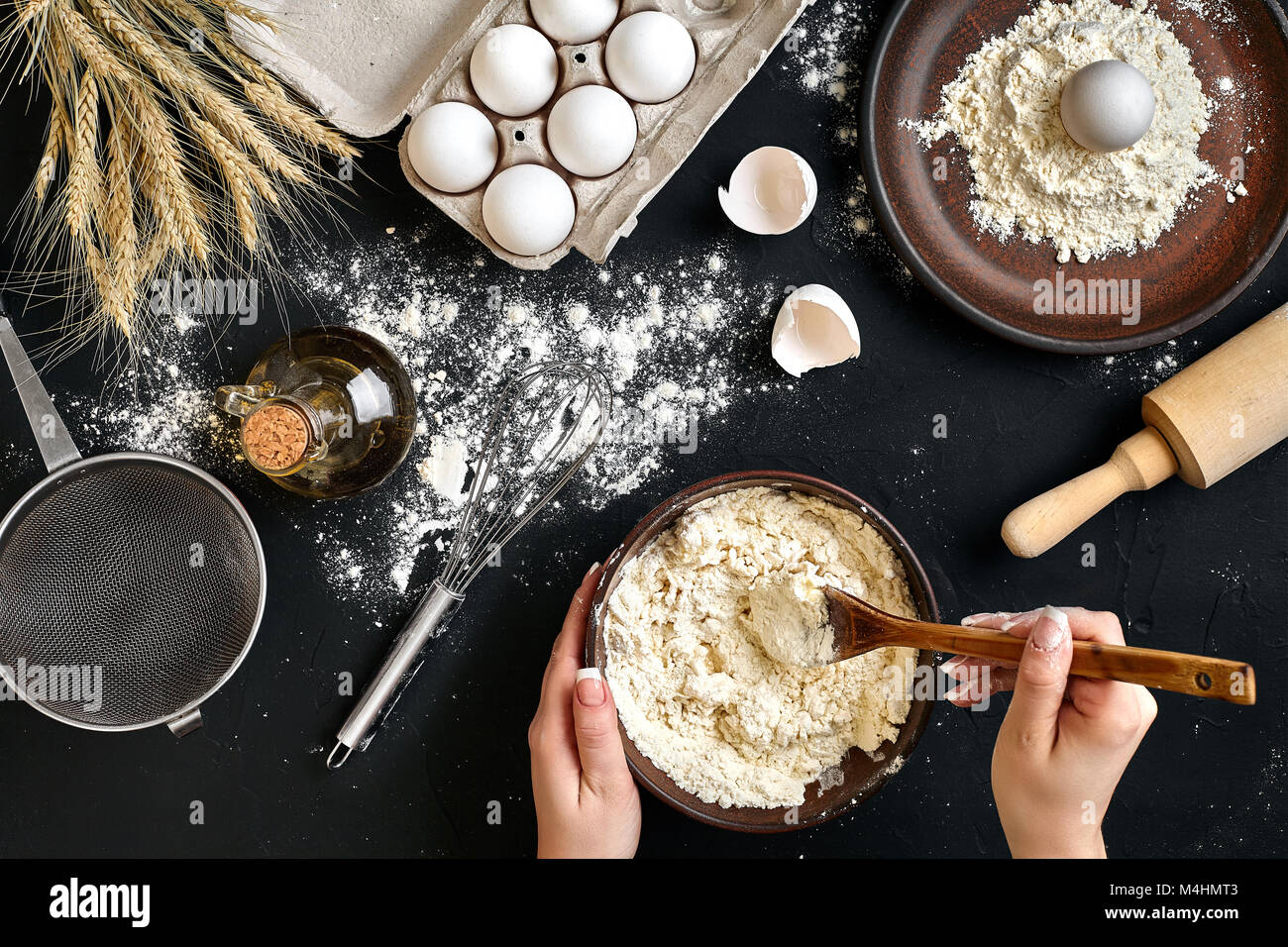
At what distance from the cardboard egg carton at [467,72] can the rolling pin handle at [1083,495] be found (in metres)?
0.66

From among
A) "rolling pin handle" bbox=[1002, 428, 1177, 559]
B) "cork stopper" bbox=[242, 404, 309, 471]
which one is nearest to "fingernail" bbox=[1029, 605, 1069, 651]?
"rolling pin handle" bbox=[1002, 428, 1177, 559]

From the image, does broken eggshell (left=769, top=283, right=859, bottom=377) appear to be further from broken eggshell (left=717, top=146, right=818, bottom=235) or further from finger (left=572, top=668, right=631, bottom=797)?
finger (left=572, top=668, right=631, bottom=797)

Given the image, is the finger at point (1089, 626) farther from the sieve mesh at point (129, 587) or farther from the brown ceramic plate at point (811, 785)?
the sieve mesh at point (129, 587)

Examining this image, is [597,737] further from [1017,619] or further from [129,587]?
[129,587]

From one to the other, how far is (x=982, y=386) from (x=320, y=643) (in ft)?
3.30

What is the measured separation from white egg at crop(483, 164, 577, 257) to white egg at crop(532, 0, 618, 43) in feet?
0.55

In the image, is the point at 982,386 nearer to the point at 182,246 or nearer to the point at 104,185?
the point at 182,246

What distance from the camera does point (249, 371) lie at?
1.27 m

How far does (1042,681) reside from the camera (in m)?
0.91

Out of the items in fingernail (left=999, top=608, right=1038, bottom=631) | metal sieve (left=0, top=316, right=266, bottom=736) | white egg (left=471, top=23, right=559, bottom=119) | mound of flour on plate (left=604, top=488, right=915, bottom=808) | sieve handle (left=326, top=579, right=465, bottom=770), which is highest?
white egg (left=471, top=23, right=559, bottom=119)

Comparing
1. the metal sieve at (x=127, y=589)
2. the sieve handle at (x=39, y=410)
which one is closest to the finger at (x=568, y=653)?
the metal sieve at (x=127, y=589)

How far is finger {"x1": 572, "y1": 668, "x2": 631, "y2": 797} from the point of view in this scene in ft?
3.45

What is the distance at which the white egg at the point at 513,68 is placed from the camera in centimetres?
111

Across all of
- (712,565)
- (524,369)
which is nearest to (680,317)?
(524,369)
